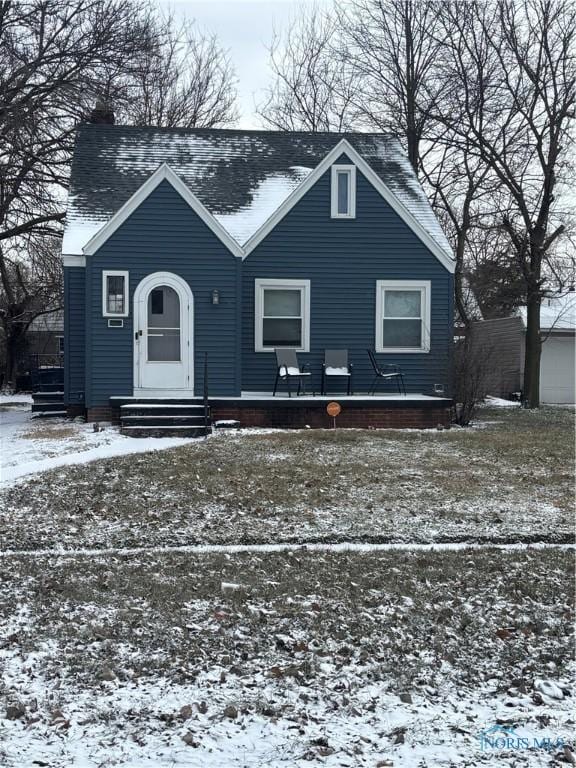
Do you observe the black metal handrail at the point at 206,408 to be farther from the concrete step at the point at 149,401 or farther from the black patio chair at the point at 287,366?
the black patio chair at the point at 287,366

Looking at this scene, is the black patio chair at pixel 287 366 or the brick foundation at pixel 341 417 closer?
the brick foundation at pixel 341 417

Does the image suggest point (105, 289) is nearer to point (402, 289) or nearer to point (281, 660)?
point (402, 289)

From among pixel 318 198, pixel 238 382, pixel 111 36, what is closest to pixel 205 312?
pixel 238 382

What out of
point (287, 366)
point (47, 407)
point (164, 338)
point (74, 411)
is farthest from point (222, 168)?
point (47, 407)

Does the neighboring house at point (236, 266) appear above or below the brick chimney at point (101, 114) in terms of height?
below

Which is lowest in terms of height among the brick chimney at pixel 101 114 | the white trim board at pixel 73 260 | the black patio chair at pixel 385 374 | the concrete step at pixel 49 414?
the concrete step at pixel 49 414

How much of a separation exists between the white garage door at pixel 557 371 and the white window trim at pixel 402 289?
11.4 m

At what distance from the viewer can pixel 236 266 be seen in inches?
616

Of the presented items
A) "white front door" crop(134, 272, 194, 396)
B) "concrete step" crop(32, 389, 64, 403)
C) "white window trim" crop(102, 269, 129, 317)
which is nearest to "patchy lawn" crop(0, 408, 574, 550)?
"white front door" crop(134, 272, 194, 396)

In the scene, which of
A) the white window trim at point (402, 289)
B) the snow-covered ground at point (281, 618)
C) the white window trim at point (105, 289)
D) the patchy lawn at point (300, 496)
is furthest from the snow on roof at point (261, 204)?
the snow-covered ground at point (281, 618)

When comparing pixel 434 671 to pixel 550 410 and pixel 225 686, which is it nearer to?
pixel 225 686

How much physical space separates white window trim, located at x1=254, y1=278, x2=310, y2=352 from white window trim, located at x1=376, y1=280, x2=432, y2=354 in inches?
61.4

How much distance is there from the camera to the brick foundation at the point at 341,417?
49.5 ft

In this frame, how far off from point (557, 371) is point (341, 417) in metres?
14.6
